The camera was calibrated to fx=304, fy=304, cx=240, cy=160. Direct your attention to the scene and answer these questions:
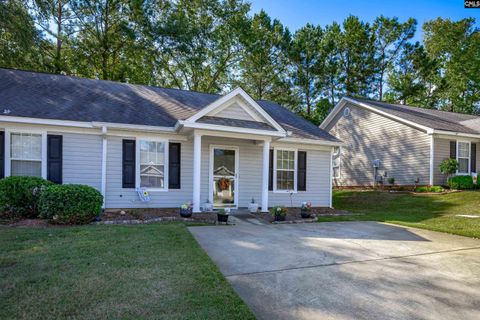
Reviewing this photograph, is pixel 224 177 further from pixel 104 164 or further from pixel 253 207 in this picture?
pixel 104 164

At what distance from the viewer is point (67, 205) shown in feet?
23.1

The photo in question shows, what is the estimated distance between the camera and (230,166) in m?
10.8

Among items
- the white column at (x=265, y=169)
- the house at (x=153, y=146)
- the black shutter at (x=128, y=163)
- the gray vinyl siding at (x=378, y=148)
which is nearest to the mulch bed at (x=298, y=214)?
the white column at (x=265, y=169)

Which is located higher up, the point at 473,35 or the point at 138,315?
the point at 473,35

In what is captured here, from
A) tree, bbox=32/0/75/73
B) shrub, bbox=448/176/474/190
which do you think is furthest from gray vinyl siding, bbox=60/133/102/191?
shrub, bbox=448/176/474/190

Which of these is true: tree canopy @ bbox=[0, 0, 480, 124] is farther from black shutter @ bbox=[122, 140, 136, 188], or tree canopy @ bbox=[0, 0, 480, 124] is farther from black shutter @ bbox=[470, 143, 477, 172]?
black shutter @ bbox=[470, 143, 477, 172]

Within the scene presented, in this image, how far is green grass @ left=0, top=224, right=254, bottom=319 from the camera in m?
2.93

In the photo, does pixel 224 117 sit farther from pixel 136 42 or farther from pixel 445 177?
pixel 136 42

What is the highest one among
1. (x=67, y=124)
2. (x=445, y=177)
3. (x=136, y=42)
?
(x=136, y=42)

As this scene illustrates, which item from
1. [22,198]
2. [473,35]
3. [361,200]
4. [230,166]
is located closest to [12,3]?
[22,198]

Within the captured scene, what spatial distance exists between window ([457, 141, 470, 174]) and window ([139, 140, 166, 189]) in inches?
592

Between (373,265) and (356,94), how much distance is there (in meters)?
26.4

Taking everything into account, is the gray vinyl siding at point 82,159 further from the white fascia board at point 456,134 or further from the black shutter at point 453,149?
the black shutter at point 453,149

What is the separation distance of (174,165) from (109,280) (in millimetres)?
6541
